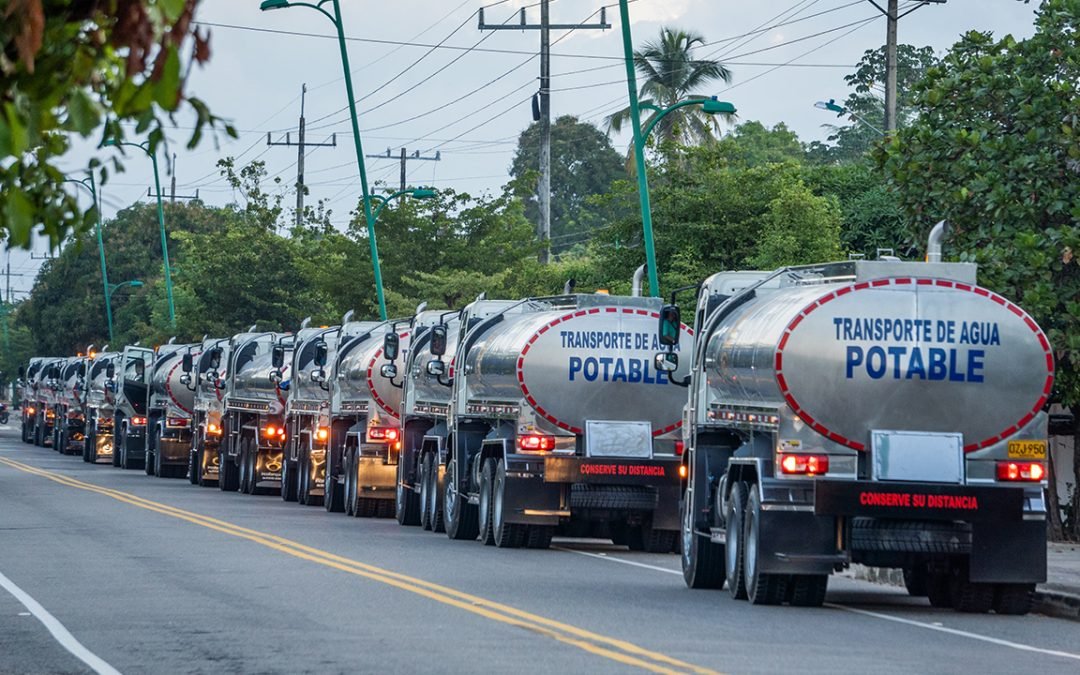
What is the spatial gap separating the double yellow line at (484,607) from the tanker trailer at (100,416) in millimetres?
30423

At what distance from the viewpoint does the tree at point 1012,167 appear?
25.0 meters

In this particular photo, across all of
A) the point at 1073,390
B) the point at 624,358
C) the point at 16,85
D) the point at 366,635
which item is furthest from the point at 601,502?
the point at 16,85

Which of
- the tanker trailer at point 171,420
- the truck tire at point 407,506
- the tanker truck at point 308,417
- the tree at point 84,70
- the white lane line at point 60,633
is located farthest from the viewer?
the tanker trailer at point 171,420

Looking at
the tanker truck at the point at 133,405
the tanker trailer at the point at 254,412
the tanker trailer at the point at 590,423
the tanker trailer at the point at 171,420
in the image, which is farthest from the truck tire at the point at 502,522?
the tanker truck at the point at 133,405

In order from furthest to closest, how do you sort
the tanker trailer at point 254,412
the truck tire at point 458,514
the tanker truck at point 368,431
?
the tanker trailer at point 254,412 < the tanker truck at point 368,431 < the truck tire at point 458,514

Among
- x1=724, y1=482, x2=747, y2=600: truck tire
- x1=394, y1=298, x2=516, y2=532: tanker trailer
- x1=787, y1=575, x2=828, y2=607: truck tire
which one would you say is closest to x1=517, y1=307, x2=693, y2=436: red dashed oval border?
x1=394, y1=298, x2=516, y2=532: tanker trailer

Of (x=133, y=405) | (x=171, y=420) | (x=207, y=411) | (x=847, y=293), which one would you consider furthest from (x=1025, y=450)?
(x=133, y=405)

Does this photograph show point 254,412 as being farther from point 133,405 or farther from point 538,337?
point 538,337

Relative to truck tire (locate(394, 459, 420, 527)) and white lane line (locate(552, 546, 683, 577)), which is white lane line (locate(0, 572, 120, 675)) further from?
truck tire (locate(394, 459, 420, 527))

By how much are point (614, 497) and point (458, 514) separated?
Answer: 10.9ft

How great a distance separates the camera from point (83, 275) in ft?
365

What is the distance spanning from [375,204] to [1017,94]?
38479 mm

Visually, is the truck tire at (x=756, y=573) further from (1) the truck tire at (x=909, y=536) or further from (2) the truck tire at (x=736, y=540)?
(1) the truck tire at (x=909, y=536)

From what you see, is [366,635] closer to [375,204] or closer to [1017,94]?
[1017,94]
